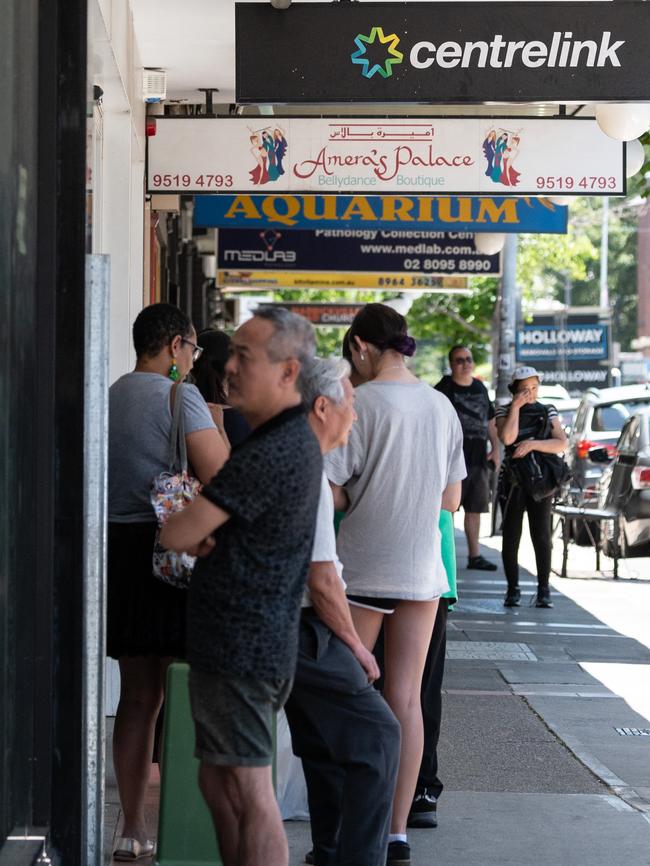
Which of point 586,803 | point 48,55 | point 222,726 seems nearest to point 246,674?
point 222,726

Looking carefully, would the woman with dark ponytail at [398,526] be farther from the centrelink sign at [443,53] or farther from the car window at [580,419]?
the car window at [580,419]

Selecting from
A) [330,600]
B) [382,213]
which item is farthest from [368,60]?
[382,213]

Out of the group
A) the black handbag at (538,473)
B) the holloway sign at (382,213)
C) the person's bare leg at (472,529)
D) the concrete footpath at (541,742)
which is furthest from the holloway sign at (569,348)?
the concrete footpath at (541,742)

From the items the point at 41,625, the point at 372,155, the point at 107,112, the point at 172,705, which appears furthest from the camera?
the point at 372,155

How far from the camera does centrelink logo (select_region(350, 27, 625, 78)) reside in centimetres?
740

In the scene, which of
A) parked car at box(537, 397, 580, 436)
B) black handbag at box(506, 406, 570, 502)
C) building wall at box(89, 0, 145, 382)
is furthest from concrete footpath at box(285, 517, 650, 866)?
parked car at box(537, 397, 580, 436)

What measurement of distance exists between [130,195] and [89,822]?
532 centimetres

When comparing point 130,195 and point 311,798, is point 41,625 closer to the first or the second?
point 311,798

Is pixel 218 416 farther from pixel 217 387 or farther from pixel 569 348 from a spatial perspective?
pixel 569 348

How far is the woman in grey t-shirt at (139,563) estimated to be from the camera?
5.12m

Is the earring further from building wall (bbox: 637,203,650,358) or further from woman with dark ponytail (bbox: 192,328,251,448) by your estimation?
building wall (bbox: 637,203,650,358)

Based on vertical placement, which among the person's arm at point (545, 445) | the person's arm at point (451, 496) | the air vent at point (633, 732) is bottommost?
the air vent at point (633, 732)

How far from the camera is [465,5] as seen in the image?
290 inches

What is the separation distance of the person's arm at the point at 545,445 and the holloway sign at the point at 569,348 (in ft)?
118
